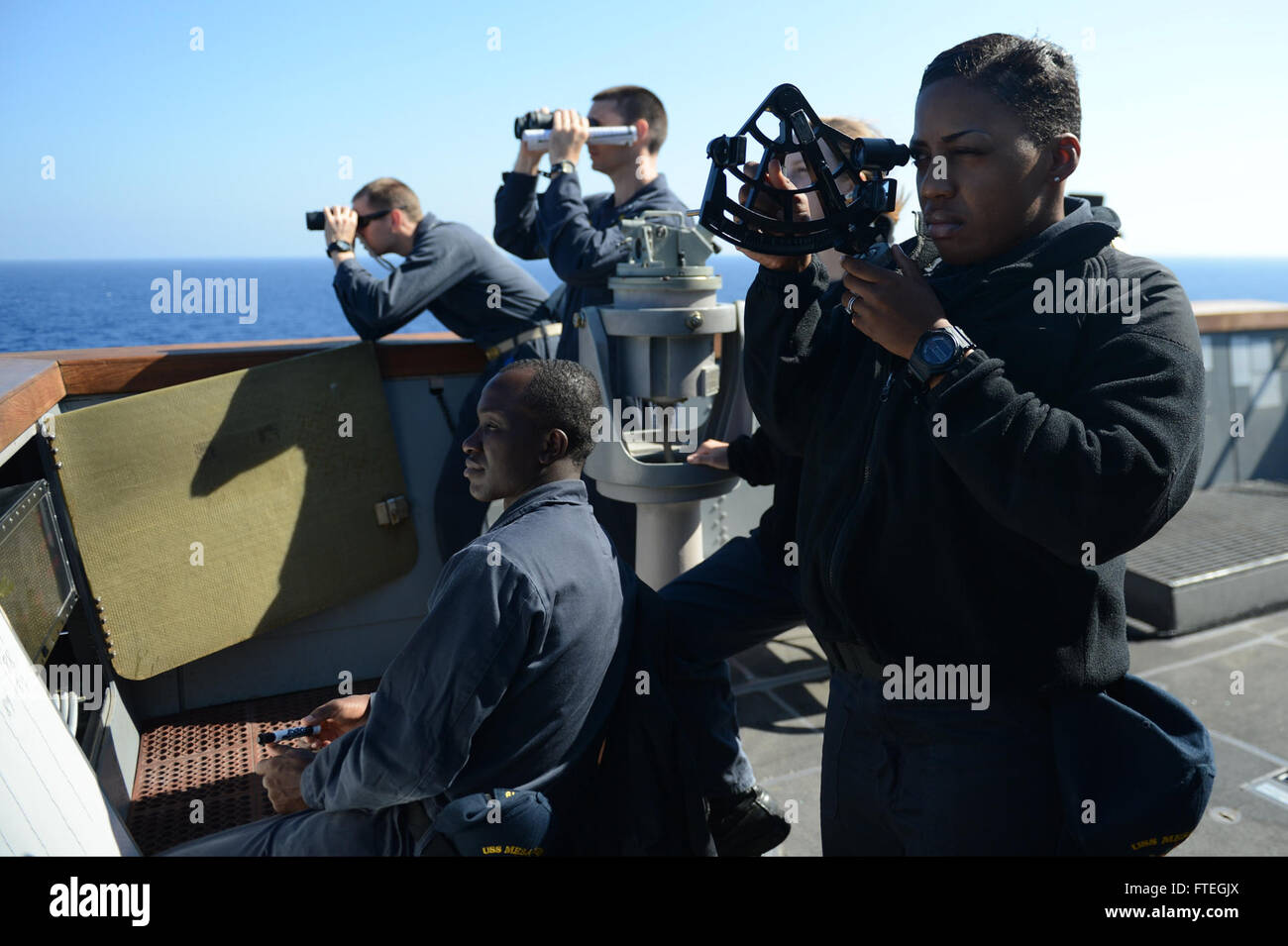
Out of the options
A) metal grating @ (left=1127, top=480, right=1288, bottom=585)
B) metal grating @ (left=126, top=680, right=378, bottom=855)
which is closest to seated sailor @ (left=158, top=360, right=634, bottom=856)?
metal grating @ (left=126, top=680, right=378, bottom=855)

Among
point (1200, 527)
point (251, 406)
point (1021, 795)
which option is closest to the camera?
point (1021, 795)

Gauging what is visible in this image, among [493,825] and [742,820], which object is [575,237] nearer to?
[742,820]

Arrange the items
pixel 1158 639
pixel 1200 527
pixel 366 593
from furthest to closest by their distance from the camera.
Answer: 1. pixel 1200 527
2. pixel 1158 639
3. pixel 366 593

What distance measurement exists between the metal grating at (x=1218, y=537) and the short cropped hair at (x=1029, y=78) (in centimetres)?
283

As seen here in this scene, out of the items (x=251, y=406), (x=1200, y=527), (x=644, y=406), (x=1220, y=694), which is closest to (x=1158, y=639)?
(x=1220, y=694)

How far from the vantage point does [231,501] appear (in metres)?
3.28

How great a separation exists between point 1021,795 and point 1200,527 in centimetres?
388

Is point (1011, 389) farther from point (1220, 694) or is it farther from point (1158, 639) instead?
point (1158, 639)

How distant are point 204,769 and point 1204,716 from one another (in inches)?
128

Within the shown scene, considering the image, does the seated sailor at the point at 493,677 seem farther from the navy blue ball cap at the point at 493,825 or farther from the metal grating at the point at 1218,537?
the metal grating at the point at 1218,537

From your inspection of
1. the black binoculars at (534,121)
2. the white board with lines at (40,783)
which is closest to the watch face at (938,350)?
the white board with lines at (40,783)

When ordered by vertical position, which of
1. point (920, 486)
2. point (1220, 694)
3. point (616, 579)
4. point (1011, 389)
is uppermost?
point (1011, 389)

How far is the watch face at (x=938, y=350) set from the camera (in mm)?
1309

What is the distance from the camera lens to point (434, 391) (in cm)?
371
